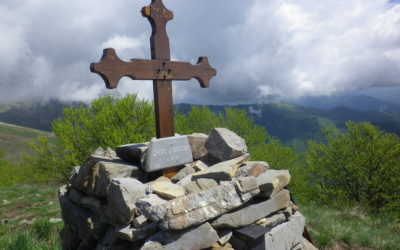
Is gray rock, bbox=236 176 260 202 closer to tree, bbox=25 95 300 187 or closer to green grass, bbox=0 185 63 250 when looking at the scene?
green grass, bbox=0 185 63 250

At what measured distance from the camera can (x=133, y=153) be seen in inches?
227

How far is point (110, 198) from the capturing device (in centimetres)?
444

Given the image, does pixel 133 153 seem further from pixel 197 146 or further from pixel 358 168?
pixel 358 168

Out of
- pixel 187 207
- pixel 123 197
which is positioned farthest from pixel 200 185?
pixel 123 197

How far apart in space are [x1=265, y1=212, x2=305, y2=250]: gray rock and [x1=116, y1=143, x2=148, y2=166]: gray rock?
252 centimetres

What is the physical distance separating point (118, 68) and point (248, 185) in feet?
9.76

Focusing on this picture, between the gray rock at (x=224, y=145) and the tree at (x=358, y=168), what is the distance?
A: 2311 cm

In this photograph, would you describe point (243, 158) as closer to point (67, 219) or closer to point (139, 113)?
point (67, 219)

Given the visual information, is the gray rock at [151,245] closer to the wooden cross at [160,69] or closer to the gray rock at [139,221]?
the gray rock at [139,221]

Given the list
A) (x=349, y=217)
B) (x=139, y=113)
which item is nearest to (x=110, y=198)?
(x=349, y=217)

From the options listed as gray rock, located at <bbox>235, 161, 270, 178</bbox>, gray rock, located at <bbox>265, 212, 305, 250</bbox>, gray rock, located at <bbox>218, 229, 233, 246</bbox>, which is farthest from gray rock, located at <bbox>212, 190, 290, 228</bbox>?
gray rock, located at <bbox>235, 161, 270, 178</bbox>

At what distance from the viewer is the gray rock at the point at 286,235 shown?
4497 mm

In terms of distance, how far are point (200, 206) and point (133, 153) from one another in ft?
7.44

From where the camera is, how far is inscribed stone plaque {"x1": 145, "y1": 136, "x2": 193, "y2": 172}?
5.34m
